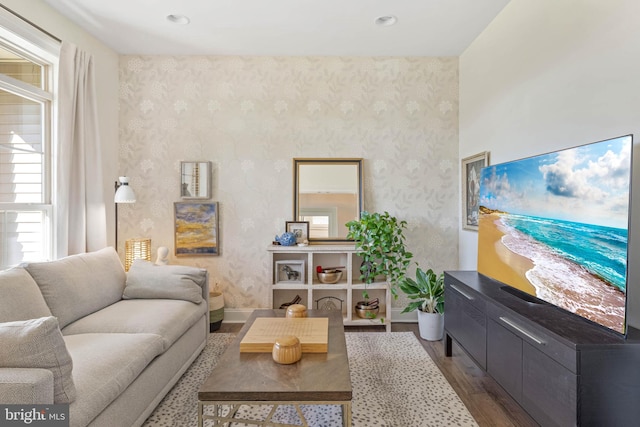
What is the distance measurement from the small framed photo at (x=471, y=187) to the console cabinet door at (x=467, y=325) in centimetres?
85

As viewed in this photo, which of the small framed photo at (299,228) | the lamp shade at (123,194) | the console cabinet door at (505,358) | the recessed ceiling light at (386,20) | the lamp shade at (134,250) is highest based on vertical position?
the recessed ceiling light at (386,20)

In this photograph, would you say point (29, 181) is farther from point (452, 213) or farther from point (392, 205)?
point (452, 213)

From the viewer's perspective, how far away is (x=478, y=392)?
217 cm

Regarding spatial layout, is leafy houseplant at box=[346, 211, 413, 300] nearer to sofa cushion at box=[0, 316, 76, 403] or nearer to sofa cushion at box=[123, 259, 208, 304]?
sofa cushion at box=[123, 259, 208, 304]

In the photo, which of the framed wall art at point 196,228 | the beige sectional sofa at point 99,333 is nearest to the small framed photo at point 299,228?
the framed wall art at point 196,228

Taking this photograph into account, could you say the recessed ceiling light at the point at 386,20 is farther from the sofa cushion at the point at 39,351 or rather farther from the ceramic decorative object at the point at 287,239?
the sofa cushion at the point at 39,351

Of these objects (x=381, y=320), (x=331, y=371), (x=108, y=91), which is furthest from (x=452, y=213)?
(x=108, y=91)

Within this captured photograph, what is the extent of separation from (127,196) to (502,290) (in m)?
3.07

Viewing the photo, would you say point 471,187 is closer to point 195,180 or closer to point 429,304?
point 429,304

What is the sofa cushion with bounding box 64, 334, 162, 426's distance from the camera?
1.39 meters

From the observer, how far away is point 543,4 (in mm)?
2125

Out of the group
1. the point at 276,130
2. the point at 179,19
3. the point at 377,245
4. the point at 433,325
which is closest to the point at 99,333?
the point at 377,245

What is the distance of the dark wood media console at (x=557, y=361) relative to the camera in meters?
1.33

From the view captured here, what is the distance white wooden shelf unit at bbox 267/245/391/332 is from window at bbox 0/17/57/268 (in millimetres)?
1847
